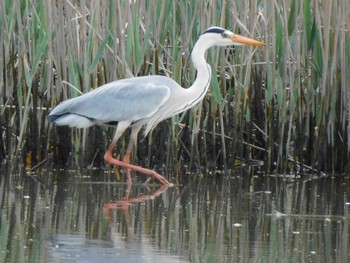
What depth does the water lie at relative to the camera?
17.9 feet

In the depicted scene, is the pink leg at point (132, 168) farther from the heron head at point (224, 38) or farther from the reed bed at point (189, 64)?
the heron head at point (224, 38)

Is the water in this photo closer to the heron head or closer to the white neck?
the white neck

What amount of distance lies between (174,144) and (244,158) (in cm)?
84

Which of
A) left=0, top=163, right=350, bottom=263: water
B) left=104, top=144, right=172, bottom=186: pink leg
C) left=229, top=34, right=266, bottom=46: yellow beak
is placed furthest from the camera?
left=229, top=34, right=266, bottom=46: yellow beak

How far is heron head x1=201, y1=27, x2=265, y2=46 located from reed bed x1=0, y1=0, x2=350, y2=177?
209 mm

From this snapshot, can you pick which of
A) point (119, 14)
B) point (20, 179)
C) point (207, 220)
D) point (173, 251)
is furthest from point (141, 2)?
point (173, 251)

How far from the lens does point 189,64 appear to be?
937 centimetres

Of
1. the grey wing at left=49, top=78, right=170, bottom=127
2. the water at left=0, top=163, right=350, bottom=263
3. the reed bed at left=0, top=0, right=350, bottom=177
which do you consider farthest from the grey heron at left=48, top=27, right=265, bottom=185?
the water at left=0, top=163, right=350, bottom=263

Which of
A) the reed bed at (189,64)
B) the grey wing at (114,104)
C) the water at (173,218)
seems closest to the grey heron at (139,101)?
the grey wing at (114,104)

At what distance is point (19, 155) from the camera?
9.00 meters

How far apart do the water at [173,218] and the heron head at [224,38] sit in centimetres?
112

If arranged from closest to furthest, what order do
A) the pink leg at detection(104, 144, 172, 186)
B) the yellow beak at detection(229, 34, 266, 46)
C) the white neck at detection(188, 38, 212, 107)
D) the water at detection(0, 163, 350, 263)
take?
the water at detection(0, 163, 350, 263) < the pink leg at detection(104, 144, 172, 186) < the yellow beak at detection(229, 34, 266, 46) < the white neck at detection(188, 38, 212, 107)

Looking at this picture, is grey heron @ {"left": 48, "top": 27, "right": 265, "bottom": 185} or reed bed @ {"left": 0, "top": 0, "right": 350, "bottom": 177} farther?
reed bed @ {"left": 0, "top": 0, "right": 350, "bottom": 177}

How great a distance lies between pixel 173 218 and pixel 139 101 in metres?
2.39
